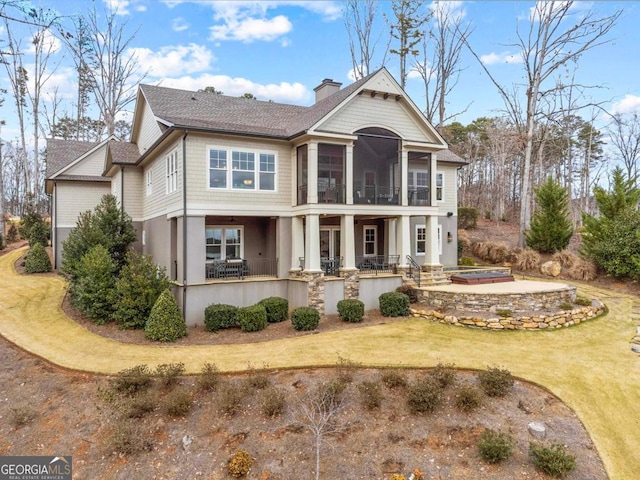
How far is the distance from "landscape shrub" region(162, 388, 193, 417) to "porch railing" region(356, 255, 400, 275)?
32.2 feet

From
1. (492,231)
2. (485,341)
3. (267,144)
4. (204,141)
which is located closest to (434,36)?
(492,231)

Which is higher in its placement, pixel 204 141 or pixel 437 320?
pixel 204 141

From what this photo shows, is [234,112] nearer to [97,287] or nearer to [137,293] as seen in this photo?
[137,293]

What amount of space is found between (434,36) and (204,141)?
80.3 ft

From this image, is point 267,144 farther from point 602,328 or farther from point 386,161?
point 602,328

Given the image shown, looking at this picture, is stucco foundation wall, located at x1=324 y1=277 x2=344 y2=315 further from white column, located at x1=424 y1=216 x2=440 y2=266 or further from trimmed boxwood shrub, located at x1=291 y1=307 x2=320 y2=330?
white column, located at x1=424 y1=216 x2=440 y2=266

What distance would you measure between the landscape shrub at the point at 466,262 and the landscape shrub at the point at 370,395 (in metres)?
16.0

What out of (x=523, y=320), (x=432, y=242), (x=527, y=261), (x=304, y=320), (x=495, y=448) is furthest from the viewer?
(x=527, y=261)

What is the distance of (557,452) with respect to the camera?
21.9 feet

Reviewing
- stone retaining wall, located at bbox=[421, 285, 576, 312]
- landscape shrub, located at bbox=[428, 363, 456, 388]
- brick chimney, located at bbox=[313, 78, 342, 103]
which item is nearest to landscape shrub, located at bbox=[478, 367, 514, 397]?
landscape shrub, located at bbox=[428, 363, 456, 388]

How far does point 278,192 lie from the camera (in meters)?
15.8

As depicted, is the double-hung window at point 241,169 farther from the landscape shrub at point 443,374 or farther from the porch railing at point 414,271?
the landscape shrub at point 443,374

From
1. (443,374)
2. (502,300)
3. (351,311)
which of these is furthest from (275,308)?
(502,300)

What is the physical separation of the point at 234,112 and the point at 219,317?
30.4 ft
